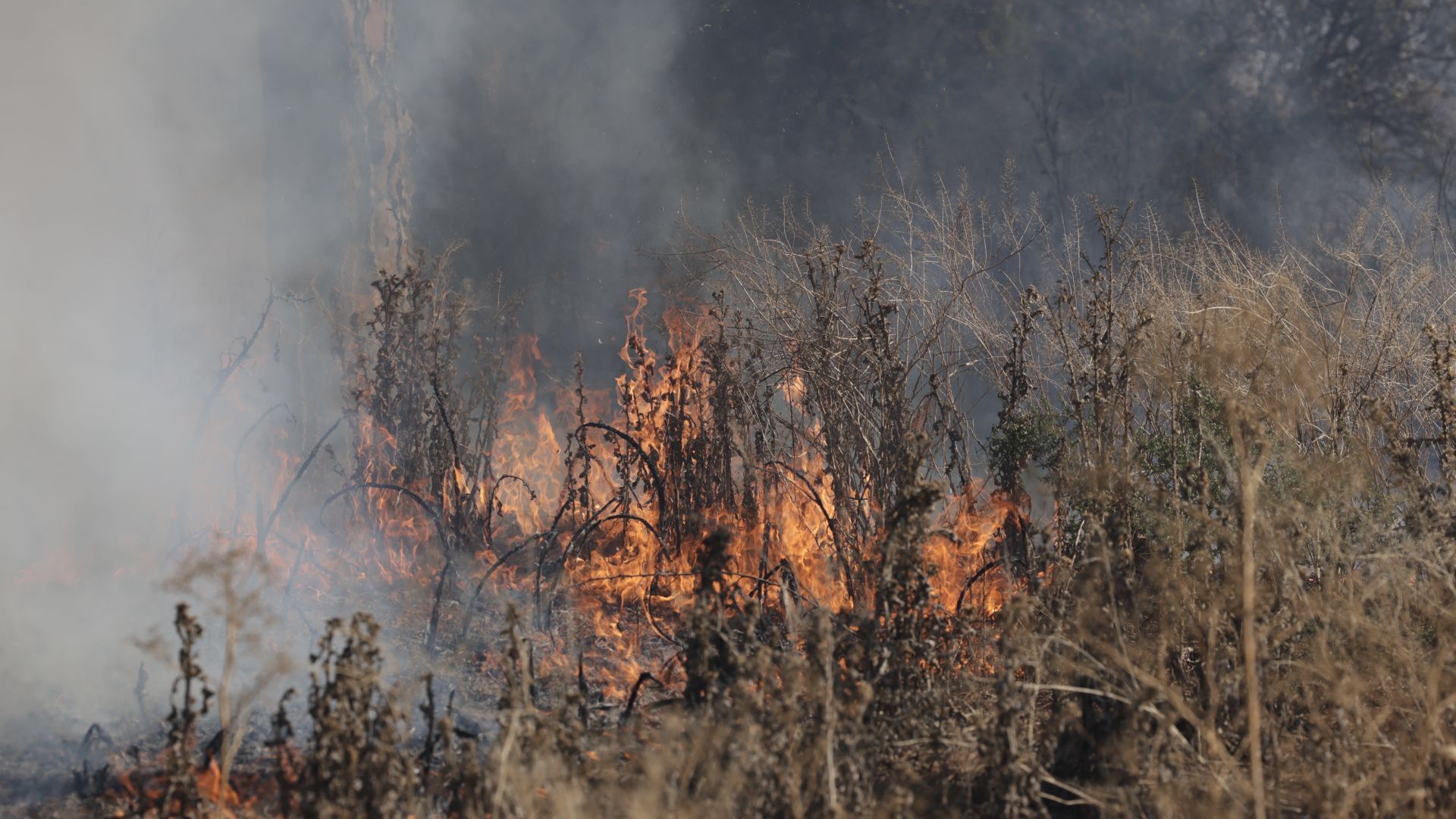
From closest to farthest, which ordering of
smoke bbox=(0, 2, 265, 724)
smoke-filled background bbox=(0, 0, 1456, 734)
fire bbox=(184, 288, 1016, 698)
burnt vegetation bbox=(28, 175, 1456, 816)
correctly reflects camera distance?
burnt vegetation bbox=(28, 175, 1456, 816), smoke bbox=(0, 2, 265, 724), fire bbox=(184, 288, 1016, 698), smoke-filled background bbox=(0, 0, 1456, 734)

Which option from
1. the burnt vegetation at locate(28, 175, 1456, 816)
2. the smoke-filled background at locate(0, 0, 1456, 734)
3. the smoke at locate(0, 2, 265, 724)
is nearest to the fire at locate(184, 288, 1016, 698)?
the burnt vegetation at locate(28, 175, 1456, 816)

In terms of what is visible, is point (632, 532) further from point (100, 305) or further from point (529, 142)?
point (529, 142)

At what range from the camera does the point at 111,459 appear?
184 inches

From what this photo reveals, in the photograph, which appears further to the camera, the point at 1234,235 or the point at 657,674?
the point at 1234,235

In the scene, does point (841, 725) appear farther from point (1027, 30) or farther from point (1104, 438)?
point (1027, 30)

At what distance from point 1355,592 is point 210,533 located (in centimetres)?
410

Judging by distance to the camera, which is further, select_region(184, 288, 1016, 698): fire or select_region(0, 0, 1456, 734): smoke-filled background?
select_region(0, 0, 1456, 734): smoke-filled background

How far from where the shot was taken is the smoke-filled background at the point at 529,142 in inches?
183

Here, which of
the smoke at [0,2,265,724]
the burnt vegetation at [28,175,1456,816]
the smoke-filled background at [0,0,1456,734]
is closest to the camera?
the burnt vegetation at [28,175,1456,816]

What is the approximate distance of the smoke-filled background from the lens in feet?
15.2

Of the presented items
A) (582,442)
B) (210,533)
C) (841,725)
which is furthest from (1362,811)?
(210,533)

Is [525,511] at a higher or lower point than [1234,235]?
lower

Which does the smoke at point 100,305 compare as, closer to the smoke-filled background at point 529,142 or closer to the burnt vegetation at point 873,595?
the smoke-filled background at point 529,142

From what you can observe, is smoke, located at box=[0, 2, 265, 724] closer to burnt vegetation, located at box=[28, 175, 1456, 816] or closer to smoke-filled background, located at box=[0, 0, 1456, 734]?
smoke-filled background, located at box=[0, 0, 1456, 734]
